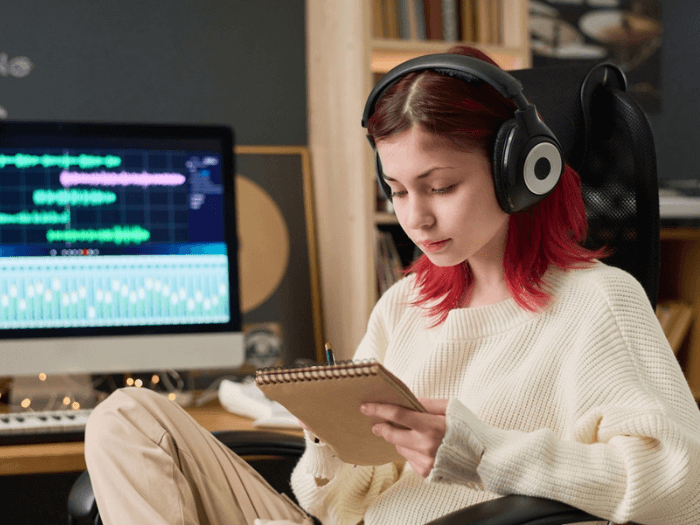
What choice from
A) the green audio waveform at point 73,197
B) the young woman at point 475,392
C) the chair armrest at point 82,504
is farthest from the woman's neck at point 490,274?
the green audio waveform at point 73,197

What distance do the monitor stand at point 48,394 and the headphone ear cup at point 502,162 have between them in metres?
1.03

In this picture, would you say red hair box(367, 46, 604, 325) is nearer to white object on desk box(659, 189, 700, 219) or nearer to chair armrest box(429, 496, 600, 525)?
chair armrest box(429, 496, 600, 525)

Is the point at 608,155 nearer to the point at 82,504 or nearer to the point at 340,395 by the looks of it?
the point at 340,395

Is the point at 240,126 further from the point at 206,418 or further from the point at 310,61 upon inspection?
the point at 206,418

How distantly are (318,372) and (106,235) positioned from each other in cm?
95

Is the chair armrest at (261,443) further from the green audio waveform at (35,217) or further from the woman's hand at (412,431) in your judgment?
the green audio waveform at (35,217)

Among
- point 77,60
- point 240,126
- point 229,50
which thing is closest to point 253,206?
point 240,126

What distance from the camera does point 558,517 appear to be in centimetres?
73

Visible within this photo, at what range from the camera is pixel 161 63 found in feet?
6.16

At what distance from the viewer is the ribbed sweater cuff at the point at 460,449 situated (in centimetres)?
73

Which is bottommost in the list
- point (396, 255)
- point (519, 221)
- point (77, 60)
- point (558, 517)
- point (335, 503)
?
point (335, 503)

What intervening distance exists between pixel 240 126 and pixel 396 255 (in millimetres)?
602

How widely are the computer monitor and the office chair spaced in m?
0.45

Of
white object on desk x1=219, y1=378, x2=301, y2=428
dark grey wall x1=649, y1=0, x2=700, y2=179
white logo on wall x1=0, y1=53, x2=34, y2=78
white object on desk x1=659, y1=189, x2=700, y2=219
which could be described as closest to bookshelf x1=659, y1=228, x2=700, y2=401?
white object on desk x1=659, y1=189, x2=700, y2=219
